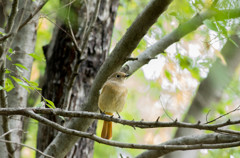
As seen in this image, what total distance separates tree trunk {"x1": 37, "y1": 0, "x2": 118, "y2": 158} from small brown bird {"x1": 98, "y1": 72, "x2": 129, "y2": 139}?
44cm

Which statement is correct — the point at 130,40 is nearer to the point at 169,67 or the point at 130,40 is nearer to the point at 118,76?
the point at 118,76

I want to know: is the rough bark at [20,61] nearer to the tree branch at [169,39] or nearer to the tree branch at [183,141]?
the tree branch at [169,39]

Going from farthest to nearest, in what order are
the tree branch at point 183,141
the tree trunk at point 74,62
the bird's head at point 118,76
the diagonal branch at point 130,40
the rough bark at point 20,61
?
the tree trunk at point 74,62 < the bird's head at point 118,76 < the rough bark at point 20,61 < the diagonal branch at point 130,40 < the tree branch at point 183,141

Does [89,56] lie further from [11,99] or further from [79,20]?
[11,99]

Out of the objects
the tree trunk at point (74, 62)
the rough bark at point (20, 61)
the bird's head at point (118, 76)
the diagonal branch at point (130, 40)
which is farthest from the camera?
the tree trunk at point (74, 62)

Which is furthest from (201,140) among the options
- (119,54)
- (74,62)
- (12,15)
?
(74,62)

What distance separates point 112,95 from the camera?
12.5 ft

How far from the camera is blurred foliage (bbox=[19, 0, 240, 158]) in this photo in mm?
2533

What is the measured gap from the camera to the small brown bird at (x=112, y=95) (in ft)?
11.9

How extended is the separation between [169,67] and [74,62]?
1.60 meters

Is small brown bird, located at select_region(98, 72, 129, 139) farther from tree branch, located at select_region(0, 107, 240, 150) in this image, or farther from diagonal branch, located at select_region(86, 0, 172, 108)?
tree branch, located at select_region(0, 107, 240, 150)

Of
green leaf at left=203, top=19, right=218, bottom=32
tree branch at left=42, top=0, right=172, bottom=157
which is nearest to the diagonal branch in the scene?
tree branch at left=42, top=0, right=172, bottom=157

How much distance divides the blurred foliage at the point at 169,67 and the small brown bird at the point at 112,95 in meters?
0.21

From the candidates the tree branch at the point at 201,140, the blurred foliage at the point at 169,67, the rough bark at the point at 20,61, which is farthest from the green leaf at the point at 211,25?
the rough bark at the point at 20,61
